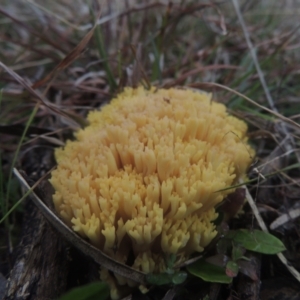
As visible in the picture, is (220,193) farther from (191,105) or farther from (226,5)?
(226,5)

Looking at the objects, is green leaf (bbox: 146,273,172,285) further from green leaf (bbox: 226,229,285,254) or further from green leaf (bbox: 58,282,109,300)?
green leaf (bbox: 226,229,285,254)

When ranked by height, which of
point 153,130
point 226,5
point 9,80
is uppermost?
point 9,80

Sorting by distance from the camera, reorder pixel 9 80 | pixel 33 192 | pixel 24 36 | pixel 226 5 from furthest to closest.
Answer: pixel 226 5 < pixel 24 36 < pixel 9 80 < pixel 33 192

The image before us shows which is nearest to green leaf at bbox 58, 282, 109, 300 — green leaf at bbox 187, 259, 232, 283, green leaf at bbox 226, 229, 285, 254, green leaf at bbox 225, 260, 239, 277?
green leaf at bbox 187, 259, 232, 283

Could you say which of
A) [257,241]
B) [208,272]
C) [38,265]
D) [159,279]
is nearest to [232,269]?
[208,272]

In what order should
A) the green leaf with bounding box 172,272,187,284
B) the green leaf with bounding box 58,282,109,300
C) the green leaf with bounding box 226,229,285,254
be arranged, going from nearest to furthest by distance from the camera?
1. the green leaf with bounding box 58,282,109,300
2. the green leaf with bounding box 172,272,187,284
3. the green leaf with bounding box 226,229,285,254

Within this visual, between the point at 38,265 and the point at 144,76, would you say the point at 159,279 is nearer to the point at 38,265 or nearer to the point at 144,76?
the point at 38,265

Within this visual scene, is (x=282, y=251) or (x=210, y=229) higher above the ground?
(x=210, y=229)

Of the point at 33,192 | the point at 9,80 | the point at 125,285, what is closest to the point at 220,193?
the point at 125,285
